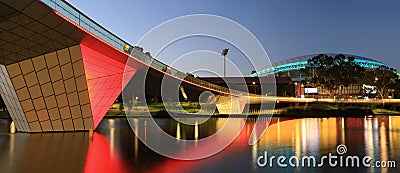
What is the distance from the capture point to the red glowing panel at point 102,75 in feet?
74.2

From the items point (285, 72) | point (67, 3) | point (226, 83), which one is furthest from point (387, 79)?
point (67, 3)

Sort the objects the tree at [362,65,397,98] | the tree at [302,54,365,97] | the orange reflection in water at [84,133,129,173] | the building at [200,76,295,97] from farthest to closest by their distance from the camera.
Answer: the building at [200,76,295,97], the tree at [362,65,397,98], the tree at [302,54,365,97], the orange reflection in water at [84,133,129,173]

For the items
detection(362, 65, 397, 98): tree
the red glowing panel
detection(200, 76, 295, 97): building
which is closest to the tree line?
detection(362, 65, 397, 98): tree

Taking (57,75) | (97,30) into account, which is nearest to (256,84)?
(57,75)

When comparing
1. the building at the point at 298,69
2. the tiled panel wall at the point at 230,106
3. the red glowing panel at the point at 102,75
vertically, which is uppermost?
the building at the point at 298,69

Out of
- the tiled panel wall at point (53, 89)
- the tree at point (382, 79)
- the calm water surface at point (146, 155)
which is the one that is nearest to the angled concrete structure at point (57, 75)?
the tiled panel wall at point (53, 89)

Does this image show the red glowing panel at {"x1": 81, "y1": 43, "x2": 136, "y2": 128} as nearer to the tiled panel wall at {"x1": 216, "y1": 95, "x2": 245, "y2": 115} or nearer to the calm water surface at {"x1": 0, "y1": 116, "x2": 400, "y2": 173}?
the calm water surface at {"x1": 0, "y1": 116, "x2": 400, "y2": 173}

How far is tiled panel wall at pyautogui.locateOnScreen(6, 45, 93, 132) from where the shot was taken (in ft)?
71.6

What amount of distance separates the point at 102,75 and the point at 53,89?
3.62 meters

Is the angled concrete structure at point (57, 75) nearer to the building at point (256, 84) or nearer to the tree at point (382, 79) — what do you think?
the building at point (256, 84)

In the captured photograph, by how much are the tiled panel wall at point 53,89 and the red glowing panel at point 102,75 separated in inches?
20.7

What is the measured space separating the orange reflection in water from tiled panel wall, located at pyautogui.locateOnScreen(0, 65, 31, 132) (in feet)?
30.1

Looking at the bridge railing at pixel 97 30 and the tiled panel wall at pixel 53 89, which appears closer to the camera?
the bridge railing at pixel 97 30

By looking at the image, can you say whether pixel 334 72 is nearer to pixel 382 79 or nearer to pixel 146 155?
pixel 382 79
